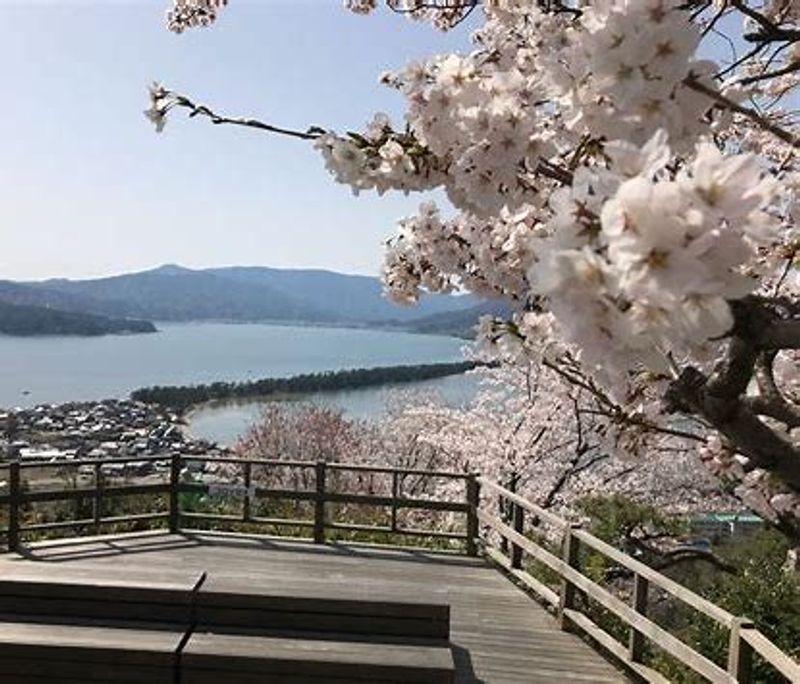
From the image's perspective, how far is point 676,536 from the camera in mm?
11305

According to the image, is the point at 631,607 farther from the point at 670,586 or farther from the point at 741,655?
the point at 741,655

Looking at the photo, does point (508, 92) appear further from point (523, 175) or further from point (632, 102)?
point (632, 102)

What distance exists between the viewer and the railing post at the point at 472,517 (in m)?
8.82

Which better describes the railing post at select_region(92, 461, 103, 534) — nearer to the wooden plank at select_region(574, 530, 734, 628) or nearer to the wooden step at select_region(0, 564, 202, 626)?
the wooden step at select_region(0, 564, 202, 626)

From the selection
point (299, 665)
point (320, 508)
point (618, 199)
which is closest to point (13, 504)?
point (320, 508)

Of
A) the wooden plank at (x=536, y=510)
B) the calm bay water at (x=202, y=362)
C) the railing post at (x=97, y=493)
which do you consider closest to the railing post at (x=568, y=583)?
the wooden plank at (x=536, y=510)

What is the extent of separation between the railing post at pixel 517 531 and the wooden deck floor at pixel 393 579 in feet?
0.62

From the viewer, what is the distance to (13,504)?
828cm

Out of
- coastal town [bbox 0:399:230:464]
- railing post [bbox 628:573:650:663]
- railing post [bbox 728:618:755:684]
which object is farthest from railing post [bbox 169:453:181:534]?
coastal town [bbox 0:399:230:464]

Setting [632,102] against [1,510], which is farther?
[1,510]

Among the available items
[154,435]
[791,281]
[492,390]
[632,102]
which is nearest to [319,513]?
[791,281]

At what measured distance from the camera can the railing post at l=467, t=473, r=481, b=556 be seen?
882cm

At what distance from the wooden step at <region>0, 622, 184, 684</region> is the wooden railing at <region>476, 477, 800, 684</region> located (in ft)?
8.75

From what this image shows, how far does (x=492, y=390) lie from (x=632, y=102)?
59.9ft
